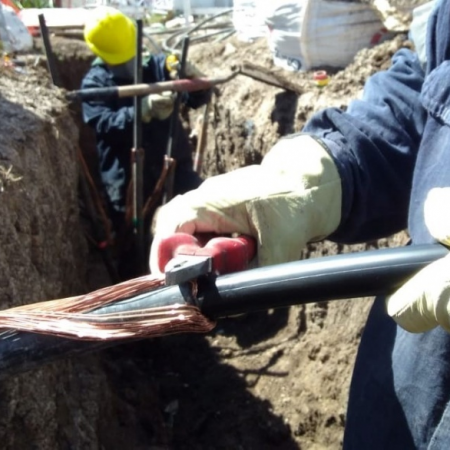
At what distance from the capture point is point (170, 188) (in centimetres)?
540

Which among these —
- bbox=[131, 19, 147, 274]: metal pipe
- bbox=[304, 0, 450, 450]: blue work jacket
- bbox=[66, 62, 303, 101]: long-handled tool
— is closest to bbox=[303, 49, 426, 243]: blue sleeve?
bbox=[304, 0, 450, 450]: blue work jacket

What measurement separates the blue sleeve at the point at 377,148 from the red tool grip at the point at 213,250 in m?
Answer: 0.35

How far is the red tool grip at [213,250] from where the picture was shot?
110 centimetres

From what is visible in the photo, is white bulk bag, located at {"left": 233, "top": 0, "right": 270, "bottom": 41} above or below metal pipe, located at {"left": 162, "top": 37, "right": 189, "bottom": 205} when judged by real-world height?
above

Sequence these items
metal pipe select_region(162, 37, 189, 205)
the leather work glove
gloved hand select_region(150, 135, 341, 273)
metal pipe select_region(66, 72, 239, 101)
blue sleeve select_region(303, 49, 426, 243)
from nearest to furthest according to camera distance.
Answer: the leather work glove → gloved hand select_region(150, 135, 341, 273) → blue sleeve select_region(303, 49, 426, 243) → metal pipe select_region(66, 72, 239, 101) → metal pipe select_region(162, 37, 189, 205)

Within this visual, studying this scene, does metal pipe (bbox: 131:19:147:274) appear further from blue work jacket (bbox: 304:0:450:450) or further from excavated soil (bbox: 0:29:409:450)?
blue work jacket (bbox: 304:0:450:450)

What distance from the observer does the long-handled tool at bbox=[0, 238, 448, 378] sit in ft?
3.16

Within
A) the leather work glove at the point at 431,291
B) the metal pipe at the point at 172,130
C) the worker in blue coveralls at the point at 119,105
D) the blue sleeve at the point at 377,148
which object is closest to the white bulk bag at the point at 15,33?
the worker in blue coveralls at the point at 119,105

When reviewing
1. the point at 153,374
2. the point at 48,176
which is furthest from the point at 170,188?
the point at 48,176

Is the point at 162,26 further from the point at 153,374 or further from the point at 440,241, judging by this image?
the point at 440,241

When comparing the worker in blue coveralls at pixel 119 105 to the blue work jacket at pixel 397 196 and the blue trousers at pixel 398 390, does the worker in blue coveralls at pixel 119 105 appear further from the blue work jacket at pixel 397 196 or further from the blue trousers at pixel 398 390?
the blue trousers at pixel 398 390

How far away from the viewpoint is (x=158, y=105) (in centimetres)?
528

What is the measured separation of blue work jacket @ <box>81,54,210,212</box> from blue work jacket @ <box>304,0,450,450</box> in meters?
3.96

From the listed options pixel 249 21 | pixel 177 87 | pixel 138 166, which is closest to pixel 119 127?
pixel 138 166
